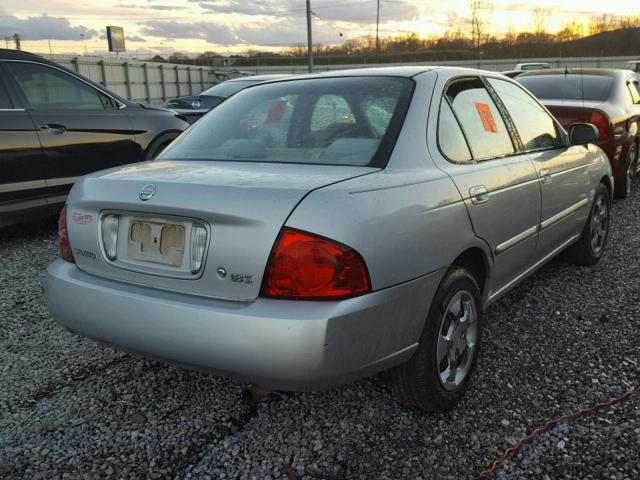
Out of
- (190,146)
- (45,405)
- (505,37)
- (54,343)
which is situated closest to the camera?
(45,405)

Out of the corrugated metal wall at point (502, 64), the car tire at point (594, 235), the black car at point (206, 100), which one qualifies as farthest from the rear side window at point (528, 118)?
the corrugated metal wall at point (502, 64)

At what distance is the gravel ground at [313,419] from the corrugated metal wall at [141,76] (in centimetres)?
2358

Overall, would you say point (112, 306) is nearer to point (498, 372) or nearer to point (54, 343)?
point (54, 343)

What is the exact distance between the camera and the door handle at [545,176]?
346cm

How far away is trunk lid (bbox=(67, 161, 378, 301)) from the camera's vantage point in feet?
6.72

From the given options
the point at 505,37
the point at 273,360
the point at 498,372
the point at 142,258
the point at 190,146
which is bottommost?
the point at 498,372

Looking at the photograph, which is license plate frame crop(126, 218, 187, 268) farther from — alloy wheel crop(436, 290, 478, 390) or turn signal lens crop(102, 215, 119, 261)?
alloy wheel crop(436, 290, 478, 390)

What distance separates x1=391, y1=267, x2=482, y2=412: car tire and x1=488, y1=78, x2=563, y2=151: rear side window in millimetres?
1302

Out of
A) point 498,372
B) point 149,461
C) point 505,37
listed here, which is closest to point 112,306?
point 149,461

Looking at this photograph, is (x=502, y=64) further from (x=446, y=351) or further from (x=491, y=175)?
(x=446, y=351)

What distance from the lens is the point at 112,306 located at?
232cm

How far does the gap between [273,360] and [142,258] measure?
0.70 meters

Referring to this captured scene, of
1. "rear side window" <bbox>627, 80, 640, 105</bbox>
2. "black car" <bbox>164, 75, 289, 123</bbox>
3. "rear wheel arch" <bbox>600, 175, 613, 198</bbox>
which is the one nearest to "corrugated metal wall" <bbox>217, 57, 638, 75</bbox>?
"black car" <bbox>164, 75, 289, 123</bbox>

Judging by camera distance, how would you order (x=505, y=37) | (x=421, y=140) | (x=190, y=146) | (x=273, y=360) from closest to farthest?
(x=273, y=360), (x=421, y=140), (x=190, y=146), (x=505, y=37)
